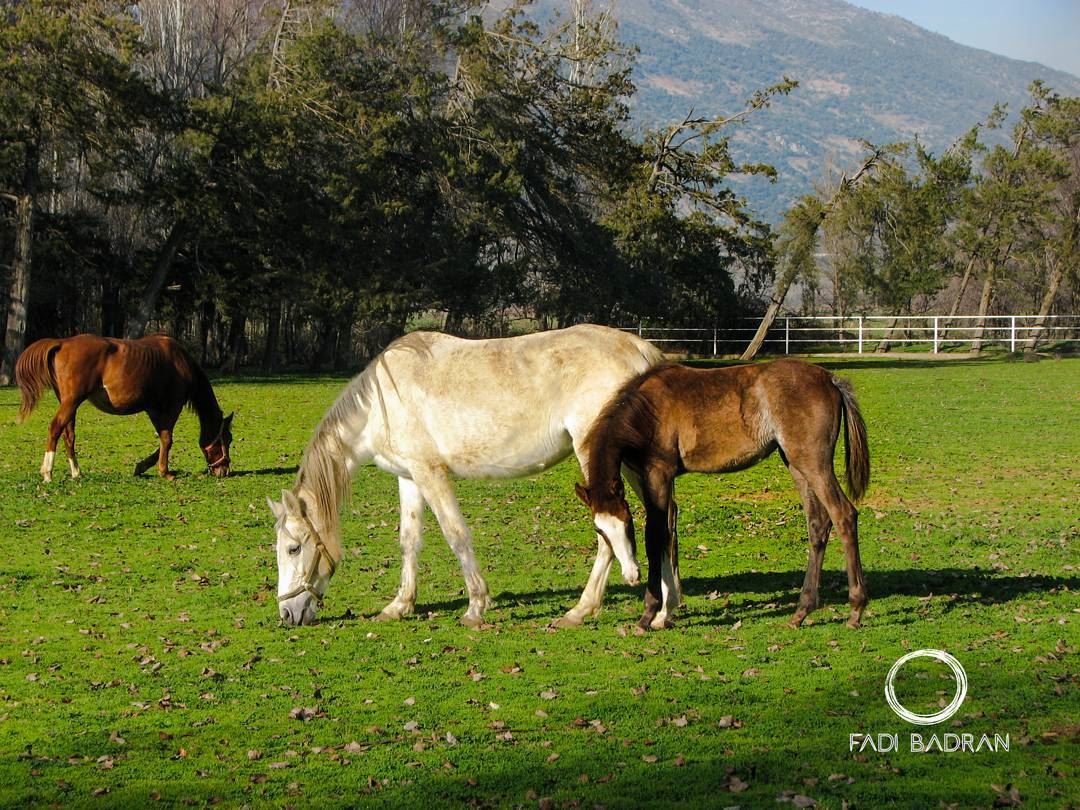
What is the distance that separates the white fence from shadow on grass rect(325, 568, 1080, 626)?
36.0 m

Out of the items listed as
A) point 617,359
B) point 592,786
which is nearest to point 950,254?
point 617,359

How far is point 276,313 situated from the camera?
39.3 meters

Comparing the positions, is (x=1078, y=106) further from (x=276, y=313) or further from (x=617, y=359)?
(x=617, y=359)

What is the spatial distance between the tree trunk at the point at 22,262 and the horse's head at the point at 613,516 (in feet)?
93.6

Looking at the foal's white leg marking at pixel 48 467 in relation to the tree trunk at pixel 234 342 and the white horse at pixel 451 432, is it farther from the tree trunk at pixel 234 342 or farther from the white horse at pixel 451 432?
the tree trunk at pixel 234 342

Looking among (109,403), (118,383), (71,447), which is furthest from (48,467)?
(118,383)

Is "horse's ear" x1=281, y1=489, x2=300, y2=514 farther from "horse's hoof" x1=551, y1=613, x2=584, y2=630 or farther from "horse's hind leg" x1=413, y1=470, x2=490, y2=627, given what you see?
"horse's hoof" x1=551, y1=613, x2=584, y2=630

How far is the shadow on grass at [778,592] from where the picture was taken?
8.71 m

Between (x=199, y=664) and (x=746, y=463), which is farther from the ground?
(x=746, y=463)

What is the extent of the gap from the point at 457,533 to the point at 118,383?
352 inches

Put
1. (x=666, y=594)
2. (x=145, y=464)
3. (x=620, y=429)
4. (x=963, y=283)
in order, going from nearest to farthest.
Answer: (x=620, y=429) → (x=666, y=594) → (x=145, y=464) → (x=963, y=283)

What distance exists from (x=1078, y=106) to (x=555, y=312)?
26.5m

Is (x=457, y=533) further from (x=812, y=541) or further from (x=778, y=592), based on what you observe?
(x=778, y=592)

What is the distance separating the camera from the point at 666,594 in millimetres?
8266
